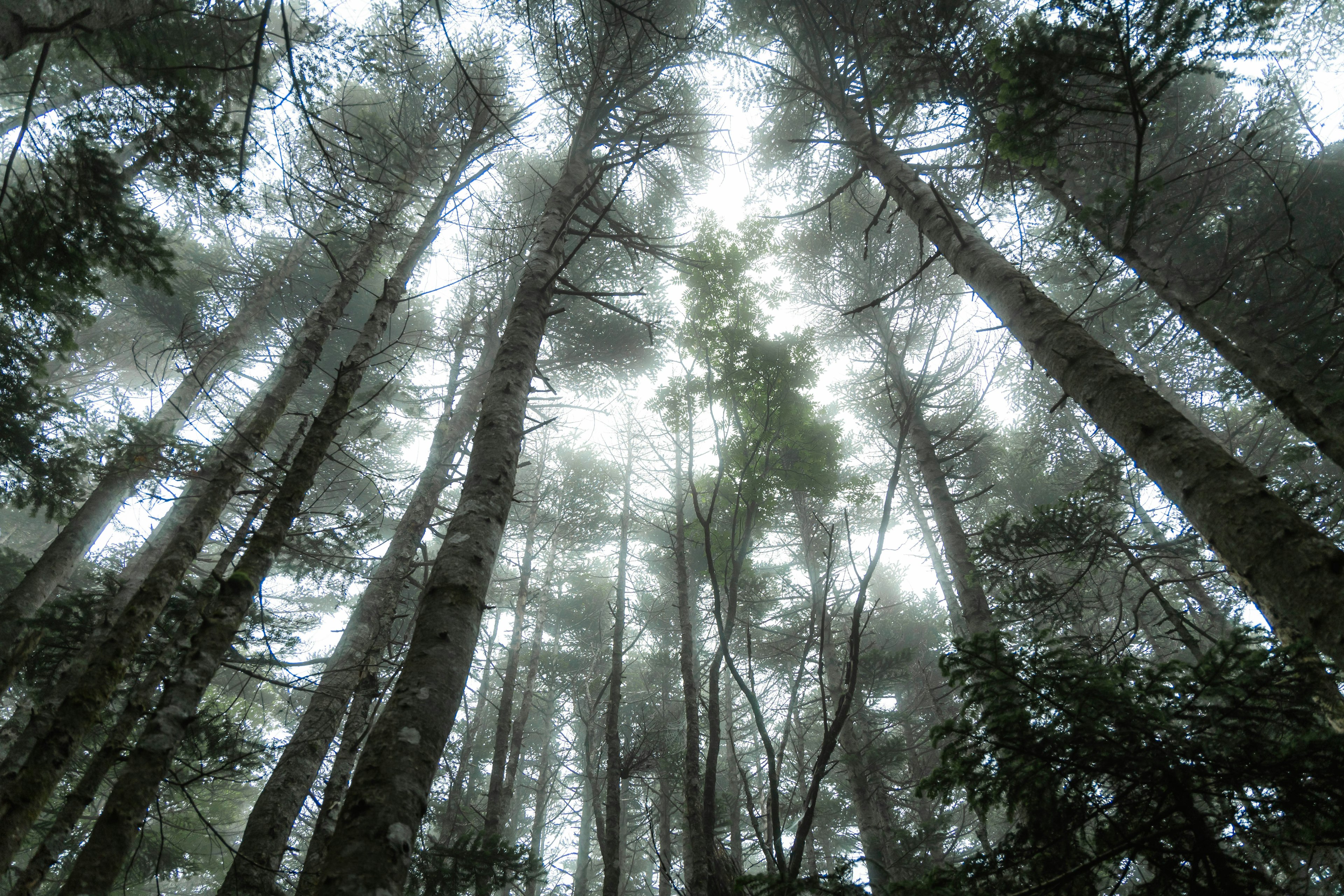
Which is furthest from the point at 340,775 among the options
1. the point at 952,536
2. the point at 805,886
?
the point at 952,536

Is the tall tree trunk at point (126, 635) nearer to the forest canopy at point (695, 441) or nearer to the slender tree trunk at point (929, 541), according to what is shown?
the forest canopy at point (695, 441)

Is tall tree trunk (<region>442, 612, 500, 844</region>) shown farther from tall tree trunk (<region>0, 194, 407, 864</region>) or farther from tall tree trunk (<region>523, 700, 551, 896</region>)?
tall tree trunk (<region>0, 194, 407, 864</region>)

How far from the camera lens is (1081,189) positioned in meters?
9.69

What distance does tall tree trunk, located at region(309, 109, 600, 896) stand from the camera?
1.45 m

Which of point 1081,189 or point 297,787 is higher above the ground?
point 1081,189

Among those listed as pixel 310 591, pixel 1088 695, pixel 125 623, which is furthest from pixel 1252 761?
pixel 310 591

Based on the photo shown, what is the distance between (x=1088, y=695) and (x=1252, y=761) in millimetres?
389

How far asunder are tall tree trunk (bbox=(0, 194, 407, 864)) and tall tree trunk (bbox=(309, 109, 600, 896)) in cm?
154

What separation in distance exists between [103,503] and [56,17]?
607cm

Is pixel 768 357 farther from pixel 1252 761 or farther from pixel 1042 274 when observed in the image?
pixel 1252 761

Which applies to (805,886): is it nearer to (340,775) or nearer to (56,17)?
(340,775)

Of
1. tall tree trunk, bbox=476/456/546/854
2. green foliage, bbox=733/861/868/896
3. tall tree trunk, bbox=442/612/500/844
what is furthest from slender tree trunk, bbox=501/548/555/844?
green foliage, bbox=733/861/868/896

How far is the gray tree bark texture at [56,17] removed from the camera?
115 inches

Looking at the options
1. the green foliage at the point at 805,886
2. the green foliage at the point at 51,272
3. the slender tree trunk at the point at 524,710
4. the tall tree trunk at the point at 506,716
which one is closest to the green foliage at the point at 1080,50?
the green foliage at the point at 805,886
